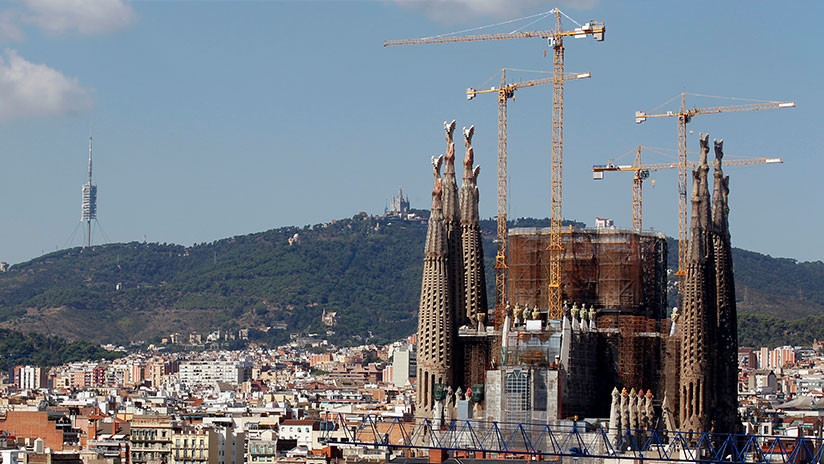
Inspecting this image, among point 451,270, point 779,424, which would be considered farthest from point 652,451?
point 779,424

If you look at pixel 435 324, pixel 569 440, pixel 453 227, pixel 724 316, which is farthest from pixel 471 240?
pixel 569 440

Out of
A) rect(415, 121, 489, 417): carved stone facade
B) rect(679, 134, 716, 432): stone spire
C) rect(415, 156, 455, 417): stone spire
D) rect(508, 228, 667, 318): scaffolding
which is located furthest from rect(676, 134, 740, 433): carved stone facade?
rect(415, 156, 455, 417): stone spire

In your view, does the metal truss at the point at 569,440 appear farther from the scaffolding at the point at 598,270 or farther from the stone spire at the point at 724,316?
the scaffolding at the point at 598,270

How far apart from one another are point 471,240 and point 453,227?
7.98 ft

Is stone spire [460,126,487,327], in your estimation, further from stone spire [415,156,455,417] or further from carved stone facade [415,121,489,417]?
stone spire [415,156,455,417]

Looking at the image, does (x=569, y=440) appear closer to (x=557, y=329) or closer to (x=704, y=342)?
(x=557, y=329)

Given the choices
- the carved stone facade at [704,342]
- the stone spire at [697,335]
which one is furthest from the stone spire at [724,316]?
the stone spire at [697,335]

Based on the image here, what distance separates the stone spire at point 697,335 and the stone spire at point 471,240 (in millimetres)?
15245

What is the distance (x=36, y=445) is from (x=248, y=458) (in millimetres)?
15439

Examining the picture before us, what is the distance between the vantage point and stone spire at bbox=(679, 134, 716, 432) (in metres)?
118

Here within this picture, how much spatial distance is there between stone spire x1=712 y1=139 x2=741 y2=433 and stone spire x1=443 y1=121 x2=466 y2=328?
55.8 ft

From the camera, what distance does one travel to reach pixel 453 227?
12800cm

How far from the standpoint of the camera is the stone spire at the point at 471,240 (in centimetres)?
12888

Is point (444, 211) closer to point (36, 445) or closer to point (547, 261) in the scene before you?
point (547, 261)
